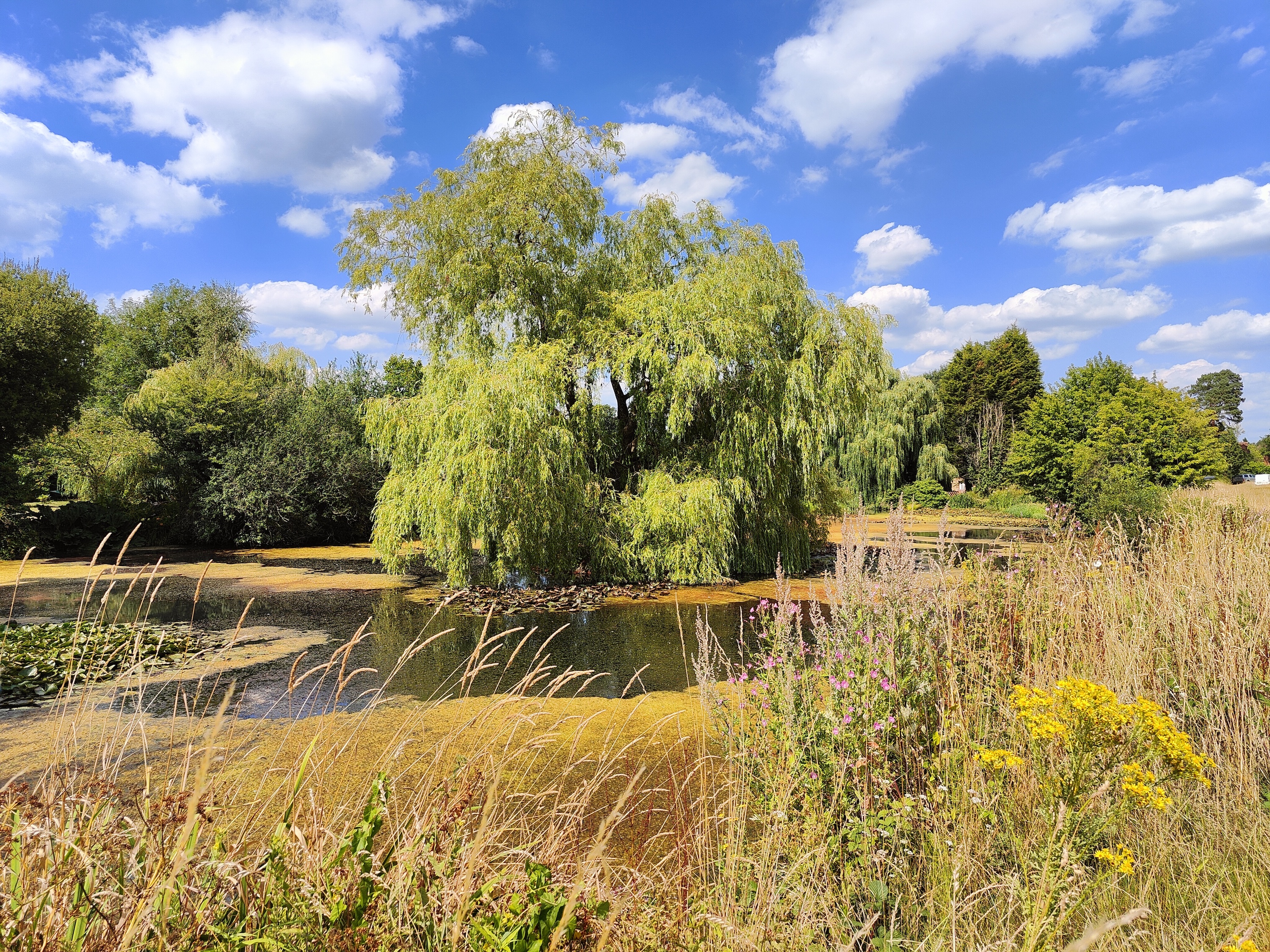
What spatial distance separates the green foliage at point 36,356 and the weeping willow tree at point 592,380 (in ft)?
26.2

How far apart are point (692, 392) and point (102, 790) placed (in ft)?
34.9

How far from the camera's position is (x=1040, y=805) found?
8.75 ft

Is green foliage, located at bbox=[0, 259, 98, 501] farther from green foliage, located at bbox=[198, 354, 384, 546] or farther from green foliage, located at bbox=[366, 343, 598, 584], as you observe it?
green foliage, located at bbox=[366, 343, 598, 584]

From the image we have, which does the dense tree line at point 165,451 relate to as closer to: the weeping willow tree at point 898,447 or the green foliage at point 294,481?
the green foliage at point 294,481

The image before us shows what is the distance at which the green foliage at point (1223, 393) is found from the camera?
215ft

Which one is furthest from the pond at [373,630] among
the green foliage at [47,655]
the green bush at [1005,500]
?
the green bush at [1005,500]

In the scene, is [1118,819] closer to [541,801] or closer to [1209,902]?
[1209,902]

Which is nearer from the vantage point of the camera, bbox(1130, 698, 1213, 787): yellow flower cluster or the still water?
bbox(1130, 698, 1213, 787): yellow flower cluster

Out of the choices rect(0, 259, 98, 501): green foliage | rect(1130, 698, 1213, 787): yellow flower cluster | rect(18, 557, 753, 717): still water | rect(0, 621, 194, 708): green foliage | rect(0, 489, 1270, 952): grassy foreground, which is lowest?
rect(18, 557, 753, 717): still water

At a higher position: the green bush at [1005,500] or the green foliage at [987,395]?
the green foliage at [987,395]

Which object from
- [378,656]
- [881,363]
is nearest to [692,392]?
[881,363]

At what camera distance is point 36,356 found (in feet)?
50.2

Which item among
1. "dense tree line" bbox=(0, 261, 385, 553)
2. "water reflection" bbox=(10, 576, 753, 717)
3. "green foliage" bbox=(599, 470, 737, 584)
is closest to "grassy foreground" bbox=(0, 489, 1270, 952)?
"water reflection" bbox=(10, 576, 753, 717)

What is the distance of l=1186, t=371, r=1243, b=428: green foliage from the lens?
65.5 m
